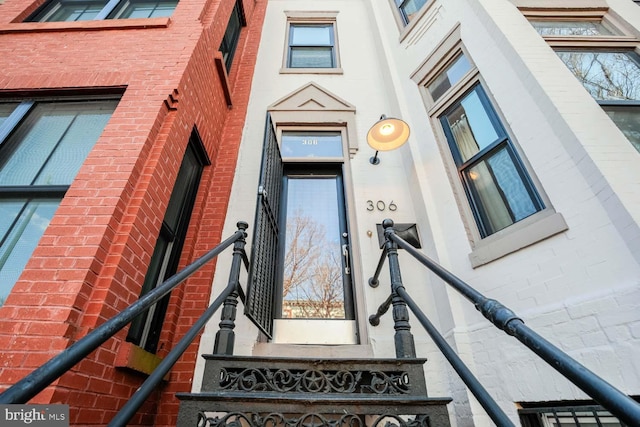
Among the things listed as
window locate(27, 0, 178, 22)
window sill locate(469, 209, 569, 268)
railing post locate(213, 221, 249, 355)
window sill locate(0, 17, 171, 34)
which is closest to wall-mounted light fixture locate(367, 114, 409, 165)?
window sill locate(469, 209, 569, 268)

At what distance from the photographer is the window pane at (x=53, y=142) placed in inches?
85.3

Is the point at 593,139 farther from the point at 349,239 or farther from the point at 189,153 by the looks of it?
the point at 189,153

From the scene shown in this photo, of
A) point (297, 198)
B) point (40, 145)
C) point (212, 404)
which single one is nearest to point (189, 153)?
point (40, 145)

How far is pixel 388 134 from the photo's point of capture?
10.5ft

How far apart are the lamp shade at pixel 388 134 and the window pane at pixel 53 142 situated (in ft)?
8.77

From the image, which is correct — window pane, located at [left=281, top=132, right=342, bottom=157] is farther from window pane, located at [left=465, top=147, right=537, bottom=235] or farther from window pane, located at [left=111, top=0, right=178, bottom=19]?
window pane, located at [left=111, top=0, right=178, bottom=19]

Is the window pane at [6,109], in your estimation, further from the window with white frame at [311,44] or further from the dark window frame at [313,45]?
the dark window frame at [313,45]

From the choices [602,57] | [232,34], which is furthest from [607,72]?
[232,34]

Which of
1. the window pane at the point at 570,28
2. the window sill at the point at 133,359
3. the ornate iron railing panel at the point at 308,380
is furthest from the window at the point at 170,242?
the window pane at the point at 570,28

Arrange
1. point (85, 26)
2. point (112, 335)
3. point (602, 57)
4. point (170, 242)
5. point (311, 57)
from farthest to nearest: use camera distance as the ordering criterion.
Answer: point (311, 57) → point (602, 57) → point (85, 26) → point (170, 242) → point (112, 335)

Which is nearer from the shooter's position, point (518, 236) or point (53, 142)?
point (518, 236)

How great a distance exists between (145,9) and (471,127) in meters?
4.30

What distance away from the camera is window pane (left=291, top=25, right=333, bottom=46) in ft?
18.0

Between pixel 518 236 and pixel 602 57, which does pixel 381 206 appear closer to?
pixel 518 236
